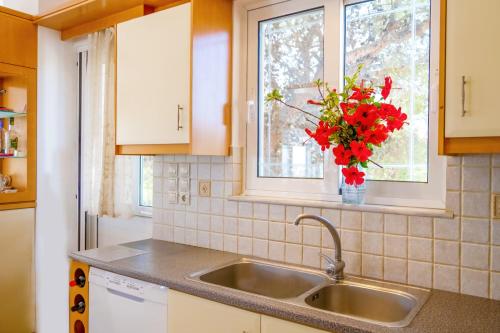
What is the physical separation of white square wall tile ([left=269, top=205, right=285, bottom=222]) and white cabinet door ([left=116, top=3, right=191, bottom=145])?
0.54 metres

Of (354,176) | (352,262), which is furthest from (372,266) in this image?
(354,176)

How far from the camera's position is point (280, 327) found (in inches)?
50.7

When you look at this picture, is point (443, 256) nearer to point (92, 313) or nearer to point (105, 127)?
point (92, 313)

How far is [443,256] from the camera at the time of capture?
4.81 ft

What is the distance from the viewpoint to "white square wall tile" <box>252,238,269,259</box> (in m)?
1.91

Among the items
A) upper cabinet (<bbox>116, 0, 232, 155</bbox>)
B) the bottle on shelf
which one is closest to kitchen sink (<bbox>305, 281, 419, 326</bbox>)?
upper cabinet (<bbox>116, 0, 232, 155</bbox>)

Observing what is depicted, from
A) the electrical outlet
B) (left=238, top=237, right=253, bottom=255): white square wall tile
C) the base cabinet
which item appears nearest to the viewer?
the base cabinet

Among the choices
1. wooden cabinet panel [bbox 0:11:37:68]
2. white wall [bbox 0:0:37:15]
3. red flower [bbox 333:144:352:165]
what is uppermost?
white wall [bbox 0:0:37:15]

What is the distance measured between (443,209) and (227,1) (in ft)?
4.76

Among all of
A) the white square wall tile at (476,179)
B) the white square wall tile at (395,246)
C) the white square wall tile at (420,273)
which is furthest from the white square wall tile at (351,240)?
the white square wall tile at (476,179)

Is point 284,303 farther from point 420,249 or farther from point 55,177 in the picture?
point 55,177

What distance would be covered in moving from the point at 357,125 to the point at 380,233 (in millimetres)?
454

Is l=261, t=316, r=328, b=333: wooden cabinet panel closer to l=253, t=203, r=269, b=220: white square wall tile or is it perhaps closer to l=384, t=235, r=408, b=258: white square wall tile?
l=384, t=235, r=408, b=258: white square wall tile

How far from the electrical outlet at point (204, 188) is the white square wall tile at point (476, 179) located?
124cm
